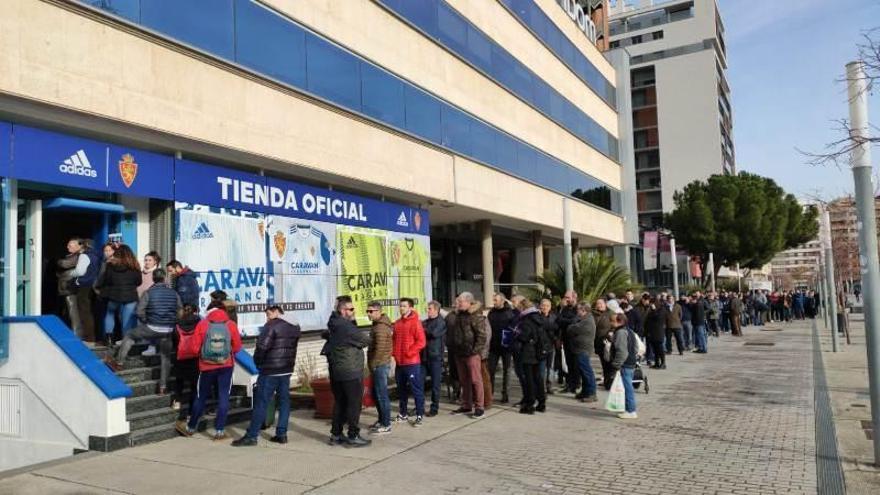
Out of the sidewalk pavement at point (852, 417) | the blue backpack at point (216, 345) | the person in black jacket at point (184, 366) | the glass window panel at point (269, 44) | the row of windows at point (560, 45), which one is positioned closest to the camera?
the sidewalk pavement at point (852, 417)

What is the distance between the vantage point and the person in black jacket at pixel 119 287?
9.54 meters

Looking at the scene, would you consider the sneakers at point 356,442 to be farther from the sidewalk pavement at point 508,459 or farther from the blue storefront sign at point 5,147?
the blue storefront sign at point 5,147

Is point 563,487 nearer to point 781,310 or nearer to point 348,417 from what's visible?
point 348,417

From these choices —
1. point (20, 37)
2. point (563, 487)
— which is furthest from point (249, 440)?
point (20, 37)

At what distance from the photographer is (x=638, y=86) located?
8912cm

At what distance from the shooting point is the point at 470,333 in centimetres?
1005

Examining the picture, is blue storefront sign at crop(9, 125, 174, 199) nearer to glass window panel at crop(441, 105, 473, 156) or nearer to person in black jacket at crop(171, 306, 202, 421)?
person in black jacket at crop(171, 306, 202, 421)

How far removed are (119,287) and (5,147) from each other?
7.80 feet

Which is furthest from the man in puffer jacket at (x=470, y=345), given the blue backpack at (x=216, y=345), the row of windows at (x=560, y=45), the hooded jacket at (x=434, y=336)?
the row of windows at (x=560, y=45)

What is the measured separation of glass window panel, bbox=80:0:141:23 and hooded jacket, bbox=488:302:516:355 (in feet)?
24.5

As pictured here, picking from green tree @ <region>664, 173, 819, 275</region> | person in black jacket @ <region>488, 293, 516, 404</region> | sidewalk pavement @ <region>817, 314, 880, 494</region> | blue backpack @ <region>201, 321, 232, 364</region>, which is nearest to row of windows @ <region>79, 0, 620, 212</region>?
blue backpack @ <region>201, 321, 232, 364</region>

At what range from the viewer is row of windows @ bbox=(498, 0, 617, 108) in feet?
87.8

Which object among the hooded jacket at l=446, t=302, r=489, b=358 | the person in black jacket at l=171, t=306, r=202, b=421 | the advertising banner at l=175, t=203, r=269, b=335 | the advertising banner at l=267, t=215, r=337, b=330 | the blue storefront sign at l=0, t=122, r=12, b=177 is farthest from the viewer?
the advertising banner at l=267, t=215, r=337, b=330

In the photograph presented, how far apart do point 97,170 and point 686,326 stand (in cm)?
1783
